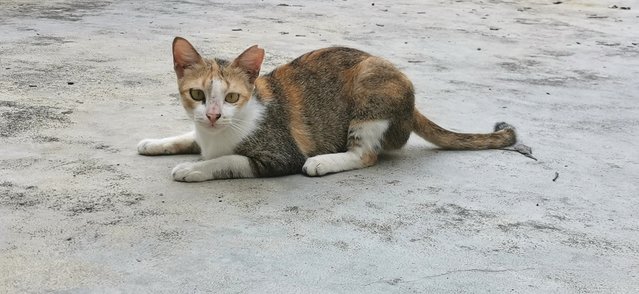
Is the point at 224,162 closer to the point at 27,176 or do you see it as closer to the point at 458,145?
the point at 27,176

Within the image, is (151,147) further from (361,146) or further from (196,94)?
(361,146)

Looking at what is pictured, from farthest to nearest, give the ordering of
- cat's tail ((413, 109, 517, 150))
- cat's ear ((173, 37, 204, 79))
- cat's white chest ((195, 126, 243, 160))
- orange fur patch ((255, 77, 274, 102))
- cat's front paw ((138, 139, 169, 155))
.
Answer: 1. cat's tail ((413, 109, 517, 150))
2. cat's front paw ((138, 139, 169, 155))
3. orange fur patch ((255, 77, 274, 102))
4. cat's white chest ((195, 126, 243, 160))
5. cat's ear ((173, 37, 204, 79))

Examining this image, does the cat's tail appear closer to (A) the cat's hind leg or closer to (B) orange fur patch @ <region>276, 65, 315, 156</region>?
(A) the cat's hind leg

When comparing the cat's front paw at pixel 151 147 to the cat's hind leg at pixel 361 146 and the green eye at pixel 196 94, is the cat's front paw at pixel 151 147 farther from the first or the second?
the cat's hind leg at pixel 361 146

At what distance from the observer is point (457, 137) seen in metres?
4.06

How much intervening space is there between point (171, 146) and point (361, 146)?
94 cm

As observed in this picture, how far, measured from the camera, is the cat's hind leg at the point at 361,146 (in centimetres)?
371

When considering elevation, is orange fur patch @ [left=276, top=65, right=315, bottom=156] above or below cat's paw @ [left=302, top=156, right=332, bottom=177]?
above

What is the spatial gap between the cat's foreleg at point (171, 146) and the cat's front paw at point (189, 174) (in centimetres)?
38

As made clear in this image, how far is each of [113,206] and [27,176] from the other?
21.5 inches

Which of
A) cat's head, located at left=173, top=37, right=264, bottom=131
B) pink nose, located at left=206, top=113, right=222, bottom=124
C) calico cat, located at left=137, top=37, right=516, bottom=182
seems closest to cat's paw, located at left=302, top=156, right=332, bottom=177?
calico cat, located at left=137, top=37, right=516, bottom=182

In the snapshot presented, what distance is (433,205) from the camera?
325cm

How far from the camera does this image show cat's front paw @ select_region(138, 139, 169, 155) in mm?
3744

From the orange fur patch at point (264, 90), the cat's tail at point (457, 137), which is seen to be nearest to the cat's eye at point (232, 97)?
the orange fur patch at point (264, 90)
